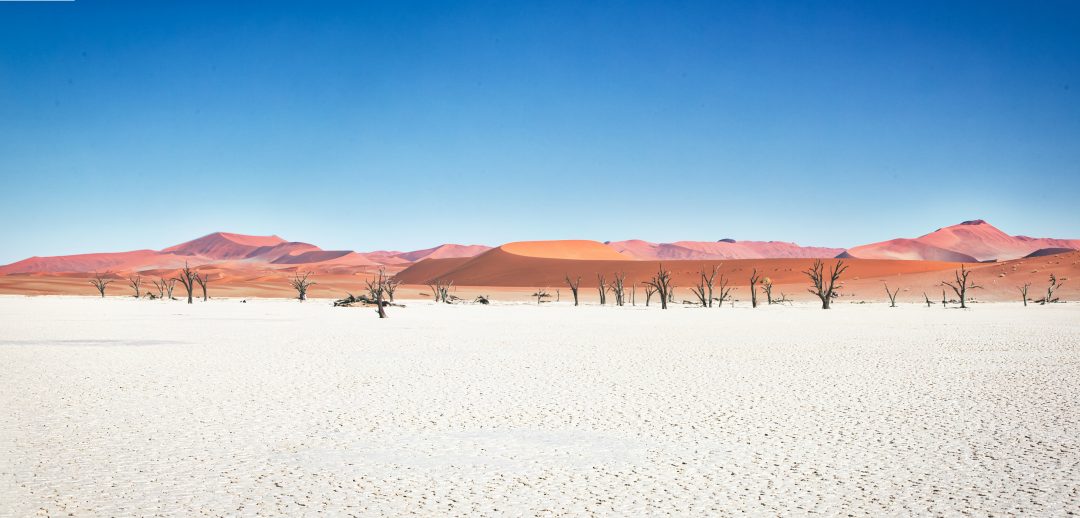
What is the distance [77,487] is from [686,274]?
8043cm

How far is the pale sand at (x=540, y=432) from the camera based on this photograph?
5.12 meters

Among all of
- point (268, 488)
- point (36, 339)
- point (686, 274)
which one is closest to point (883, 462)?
point (268, 488)

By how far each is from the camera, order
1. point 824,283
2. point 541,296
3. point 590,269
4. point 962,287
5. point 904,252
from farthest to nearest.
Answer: point 904,252, point 590,269, point 541,296, point 824,283, point 962,287

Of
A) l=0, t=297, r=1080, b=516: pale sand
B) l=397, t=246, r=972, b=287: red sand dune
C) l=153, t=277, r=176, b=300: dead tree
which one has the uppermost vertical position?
l=397, t=246, r=972, b=287: red sand dune

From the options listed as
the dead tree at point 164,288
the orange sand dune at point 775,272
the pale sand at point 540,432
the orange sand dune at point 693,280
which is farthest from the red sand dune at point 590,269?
the pale sand at point 540,432

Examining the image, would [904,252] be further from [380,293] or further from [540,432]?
[540,432]

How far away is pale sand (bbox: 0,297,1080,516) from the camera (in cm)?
512

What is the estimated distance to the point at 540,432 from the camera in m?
7.27

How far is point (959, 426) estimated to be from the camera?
24.3 feet

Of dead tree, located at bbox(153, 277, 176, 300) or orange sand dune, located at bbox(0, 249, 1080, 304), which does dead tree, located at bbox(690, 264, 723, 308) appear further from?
dead tree, located at bbox(153, 277, 176, 300)

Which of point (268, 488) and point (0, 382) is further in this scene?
point (0, 382)

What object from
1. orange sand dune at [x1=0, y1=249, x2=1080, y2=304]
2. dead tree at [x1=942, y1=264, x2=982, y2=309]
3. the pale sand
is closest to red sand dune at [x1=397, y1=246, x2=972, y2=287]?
orange sand dune at [x1=0, y1=249, x2=1080, y2=304]

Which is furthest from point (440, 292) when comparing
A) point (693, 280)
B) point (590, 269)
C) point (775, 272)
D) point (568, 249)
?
point (568, 249)

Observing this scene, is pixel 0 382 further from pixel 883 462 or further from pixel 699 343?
pixel 699 343
